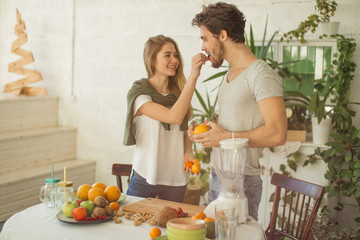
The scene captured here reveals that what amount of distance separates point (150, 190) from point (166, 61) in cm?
75

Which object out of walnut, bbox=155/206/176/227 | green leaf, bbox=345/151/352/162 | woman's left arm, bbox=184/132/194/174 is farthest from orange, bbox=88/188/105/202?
green leaf, bbox=345/151/352/162

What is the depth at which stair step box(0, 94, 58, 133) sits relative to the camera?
434cm

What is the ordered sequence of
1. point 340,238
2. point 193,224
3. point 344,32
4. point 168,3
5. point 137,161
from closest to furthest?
point 193,224 < point 137,161 < point 340,238 < point 344,32 < point 168,3

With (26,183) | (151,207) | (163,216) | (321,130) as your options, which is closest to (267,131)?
(163,216)

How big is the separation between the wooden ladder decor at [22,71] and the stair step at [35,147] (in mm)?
450

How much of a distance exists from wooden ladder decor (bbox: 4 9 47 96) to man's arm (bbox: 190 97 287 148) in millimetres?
3319

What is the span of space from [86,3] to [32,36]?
2.69 ft

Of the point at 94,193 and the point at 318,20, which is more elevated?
the point at 318,20

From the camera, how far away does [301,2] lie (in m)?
3.61

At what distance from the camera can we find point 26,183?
4.02m

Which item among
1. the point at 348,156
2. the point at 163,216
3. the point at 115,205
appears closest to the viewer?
the point at 163,216

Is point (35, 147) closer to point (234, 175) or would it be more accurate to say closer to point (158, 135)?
point (158, 135)

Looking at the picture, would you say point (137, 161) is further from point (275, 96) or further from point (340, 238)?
point (340, 238)

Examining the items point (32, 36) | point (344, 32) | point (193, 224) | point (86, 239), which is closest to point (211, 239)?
point (193, 224)
